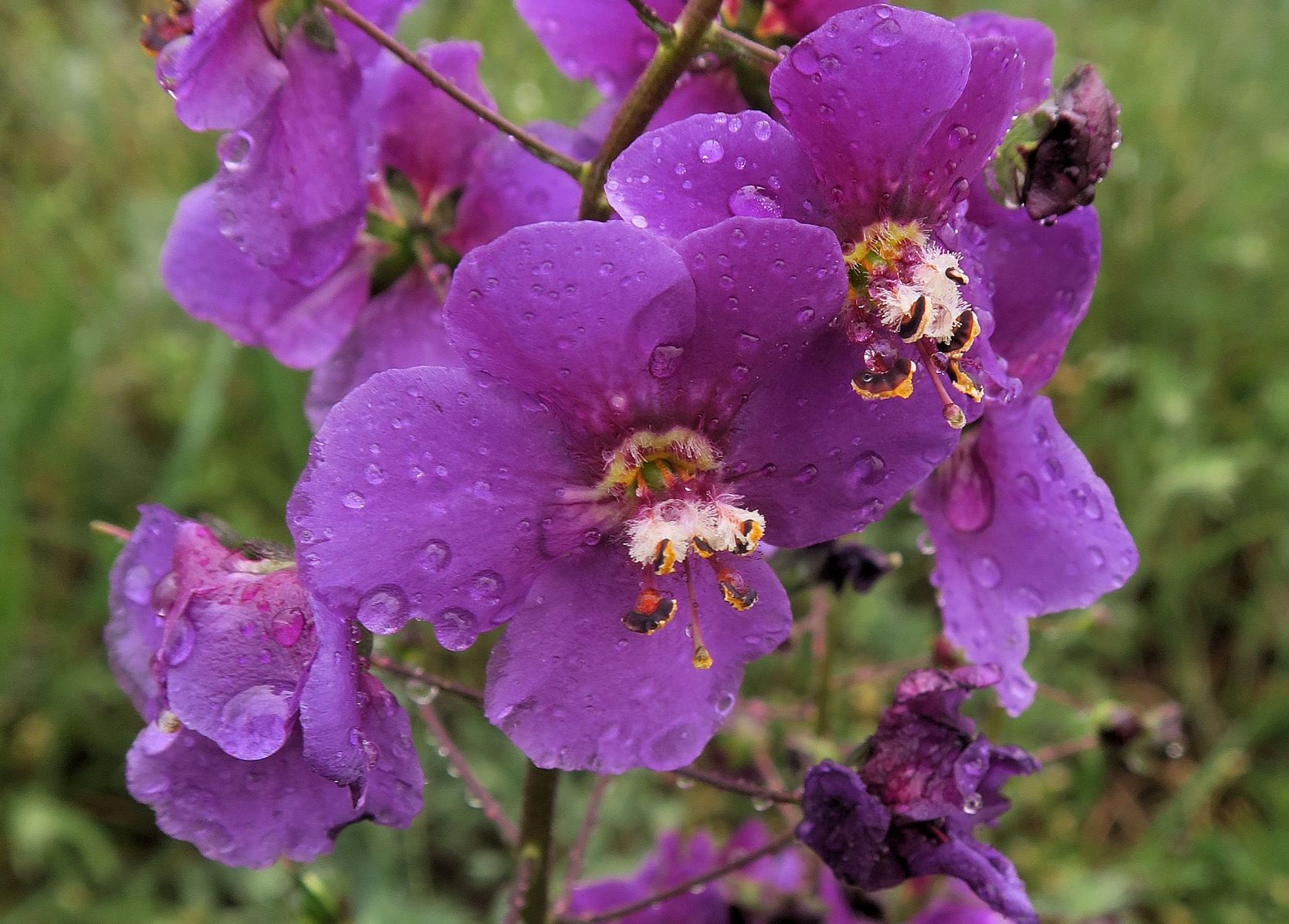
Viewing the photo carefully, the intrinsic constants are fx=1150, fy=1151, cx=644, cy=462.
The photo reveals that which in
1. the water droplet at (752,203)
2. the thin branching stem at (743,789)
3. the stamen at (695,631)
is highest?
the water droplet at (752,203)

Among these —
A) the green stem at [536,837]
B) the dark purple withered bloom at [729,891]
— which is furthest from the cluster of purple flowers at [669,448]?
the dark purple withered bloom at [729,891]

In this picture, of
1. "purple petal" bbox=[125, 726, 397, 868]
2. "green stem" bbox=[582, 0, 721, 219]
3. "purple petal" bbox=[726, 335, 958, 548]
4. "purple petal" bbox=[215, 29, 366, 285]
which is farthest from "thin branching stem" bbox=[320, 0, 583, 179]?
"purple petal" bbox=[125, 726, 397, 868]

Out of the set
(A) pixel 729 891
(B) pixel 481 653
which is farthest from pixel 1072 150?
(B) pixel 481 653

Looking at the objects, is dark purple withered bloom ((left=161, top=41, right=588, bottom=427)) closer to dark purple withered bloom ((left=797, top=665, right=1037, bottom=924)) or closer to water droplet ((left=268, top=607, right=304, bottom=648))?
water droplet ((left=268, top=607, right=304, bottom=648))

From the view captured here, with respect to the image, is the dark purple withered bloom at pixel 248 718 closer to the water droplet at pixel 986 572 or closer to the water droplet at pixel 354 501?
the water droplet at pixel 354 501

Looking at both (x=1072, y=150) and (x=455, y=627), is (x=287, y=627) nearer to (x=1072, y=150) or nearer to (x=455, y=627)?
(x=455, y=627)

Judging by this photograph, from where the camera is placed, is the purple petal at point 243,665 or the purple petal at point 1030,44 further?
the purple petal at point 1030,44

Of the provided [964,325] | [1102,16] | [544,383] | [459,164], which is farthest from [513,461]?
[1102,16]
